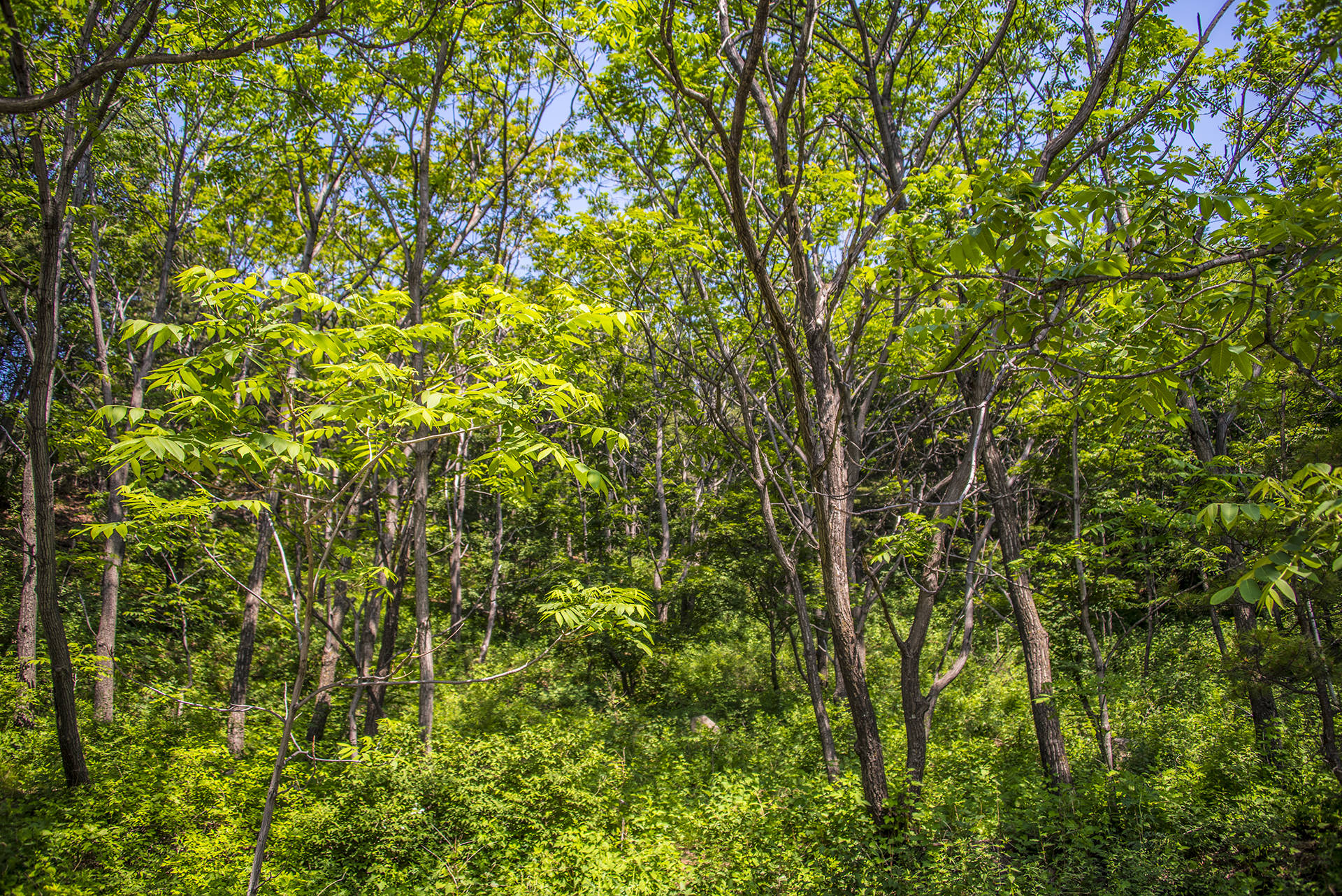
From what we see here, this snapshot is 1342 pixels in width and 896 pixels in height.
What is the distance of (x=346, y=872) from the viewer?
512 centimetres

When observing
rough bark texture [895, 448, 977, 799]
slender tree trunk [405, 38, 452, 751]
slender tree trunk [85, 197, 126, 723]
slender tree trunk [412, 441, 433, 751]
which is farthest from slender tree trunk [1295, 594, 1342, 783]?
slender tree trunk [85, 197, 126, 723]

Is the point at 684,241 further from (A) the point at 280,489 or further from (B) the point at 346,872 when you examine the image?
(B) the point at 346,872

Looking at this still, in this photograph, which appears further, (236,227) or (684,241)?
(236,227)

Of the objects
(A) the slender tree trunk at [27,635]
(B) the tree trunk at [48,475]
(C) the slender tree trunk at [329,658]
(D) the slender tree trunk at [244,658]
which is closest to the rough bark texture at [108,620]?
(A) the slender tree trunk at [27,635]

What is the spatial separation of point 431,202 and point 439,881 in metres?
7.63

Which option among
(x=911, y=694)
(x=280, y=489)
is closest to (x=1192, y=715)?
(x=911, y=694)

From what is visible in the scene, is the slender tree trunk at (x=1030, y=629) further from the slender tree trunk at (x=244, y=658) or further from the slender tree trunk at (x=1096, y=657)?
the slender tree trunk at (x=244, y=658)

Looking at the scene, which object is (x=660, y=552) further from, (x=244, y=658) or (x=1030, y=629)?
(x=1030, y=629)

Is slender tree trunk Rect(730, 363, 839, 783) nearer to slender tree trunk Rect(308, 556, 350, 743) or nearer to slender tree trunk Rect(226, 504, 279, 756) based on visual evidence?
slender tree trunk Rect(308, 556, 350, 743)

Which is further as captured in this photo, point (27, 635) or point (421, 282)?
point (27, 635)

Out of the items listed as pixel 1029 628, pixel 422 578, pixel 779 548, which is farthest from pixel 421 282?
pixel 1029 628

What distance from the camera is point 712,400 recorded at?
648cm

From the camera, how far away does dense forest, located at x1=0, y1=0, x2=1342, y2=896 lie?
260 centimetres

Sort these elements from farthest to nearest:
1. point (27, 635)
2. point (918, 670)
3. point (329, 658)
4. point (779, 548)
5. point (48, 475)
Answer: point (329, 658) → point (27, 635) → point (779, 548) → point (918, 670) → point (48, 475)
